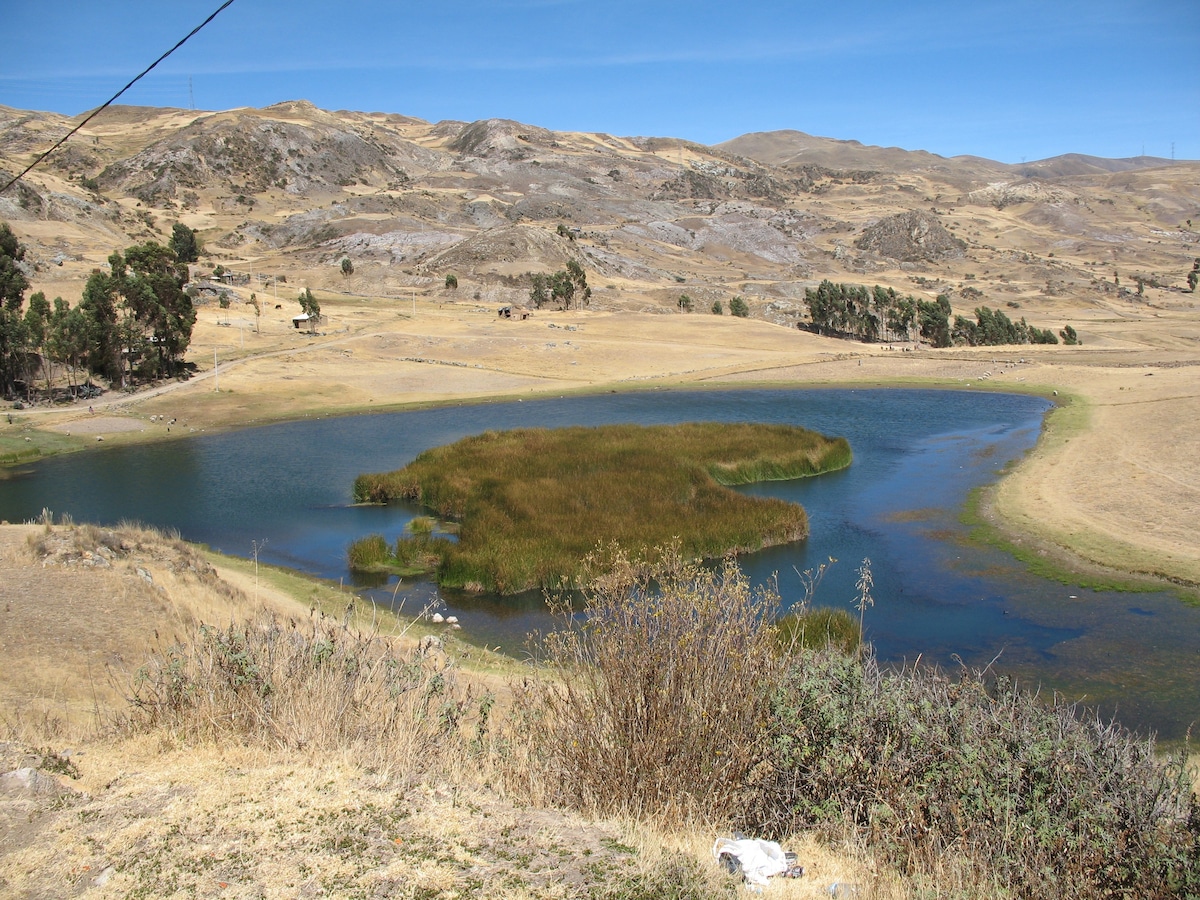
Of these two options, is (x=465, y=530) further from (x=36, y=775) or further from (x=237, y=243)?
(x=237, y=243)

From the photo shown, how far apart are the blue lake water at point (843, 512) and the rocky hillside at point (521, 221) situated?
3667 cm

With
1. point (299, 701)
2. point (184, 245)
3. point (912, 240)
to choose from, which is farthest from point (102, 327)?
point (912, 240)

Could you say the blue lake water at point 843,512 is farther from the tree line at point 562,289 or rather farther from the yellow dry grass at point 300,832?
the tree line at point 562,289

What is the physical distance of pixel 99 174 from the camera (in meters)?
135

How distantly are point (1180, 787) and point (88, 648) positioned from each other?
12.8 meters

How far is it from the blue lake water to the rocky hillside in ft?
120

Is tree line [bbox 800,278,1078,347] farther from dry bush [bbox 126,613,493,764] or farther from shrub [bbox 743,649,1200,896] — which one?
dry bush [bbox 126,613,493,764]

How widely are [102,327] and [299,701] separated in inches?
1743

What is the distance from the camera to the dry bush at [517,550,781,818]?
6.76 m

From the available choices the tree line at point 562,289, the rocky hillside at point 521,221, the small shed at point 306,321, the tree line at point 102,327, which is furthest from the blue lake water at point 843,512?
the rocky hillside at point 521,221

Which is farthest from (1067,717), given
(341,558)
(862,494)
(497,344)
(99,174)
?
(99,174)

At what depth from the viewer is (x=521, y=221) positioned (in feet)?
439

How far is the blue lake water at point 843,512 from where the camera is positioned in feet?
51.9

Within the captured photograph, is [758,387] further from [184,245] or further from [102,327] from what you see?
[184,245]
